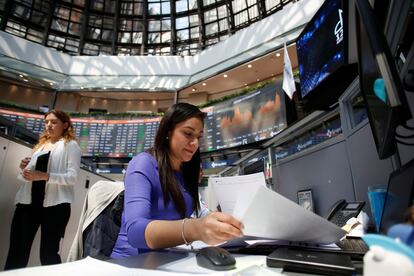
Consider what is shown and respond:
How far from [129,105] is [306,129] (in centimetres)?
665

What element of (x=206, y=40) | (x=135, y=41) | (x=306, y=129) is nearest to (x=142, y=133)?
(x=306, y=129)

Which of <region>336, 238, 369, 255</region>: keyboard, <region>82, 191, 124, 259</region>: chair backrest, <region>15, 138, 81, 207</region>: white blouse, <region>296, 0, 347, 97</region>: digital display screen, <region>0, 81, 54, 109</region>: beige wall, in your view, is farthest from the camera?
<region>0, 81, 54, 109</region>: beige wall

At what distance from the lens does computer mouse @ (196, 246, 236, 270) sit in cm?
49

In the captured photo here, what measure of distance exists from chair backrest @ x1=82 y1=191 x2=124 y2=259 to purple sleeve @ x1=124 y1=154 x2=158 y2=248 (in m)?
0.19

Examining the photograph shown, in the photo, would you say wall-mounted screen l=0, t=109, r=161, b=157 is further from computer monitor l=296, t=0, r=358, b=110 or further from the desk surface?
the desk surface

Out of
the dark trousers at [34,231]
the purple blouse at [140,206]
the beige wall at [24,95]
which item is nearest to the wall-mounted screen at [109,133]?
the beige wall at [24,95]

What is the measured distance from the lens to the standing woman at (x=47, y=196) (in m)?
Answer: 1.52

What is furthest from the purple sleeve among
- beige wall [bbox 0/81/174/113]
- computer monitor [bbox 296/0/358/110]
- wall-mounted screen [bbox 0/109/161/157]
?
beige wall [bbox 0/81/174/113]

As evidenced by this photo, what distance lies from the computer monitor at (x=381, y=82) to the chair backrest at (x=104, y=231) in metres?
0.85

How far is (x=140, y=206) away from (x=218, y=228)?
0.92 ft

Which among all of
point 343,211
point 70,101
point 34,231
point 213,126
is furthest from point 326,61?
point 70,101

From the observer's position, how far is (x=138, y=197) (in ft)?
2.36

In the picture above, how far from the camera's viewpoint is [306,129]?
4.95ft

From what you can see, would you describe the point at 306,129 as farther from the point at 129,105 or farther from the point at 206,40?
the point at 206,40
